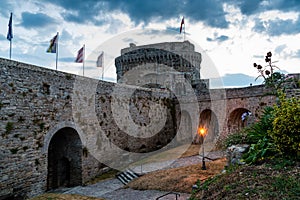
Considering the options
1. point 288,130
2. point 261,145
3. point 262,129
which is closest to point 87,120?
point 262,129

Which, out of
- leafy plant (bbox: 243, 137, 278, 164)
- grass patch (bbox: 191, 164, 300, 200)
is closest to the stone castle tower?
leafy plant (bbox: 243, 137, 278, 164)

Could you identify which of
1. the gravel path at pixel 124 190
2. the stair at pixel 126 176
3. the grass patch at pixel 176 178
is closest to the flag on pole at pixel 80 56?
the stair at pixel 126 176

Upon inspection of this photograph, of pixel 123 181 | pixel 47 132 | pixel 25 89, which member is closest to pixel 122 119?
pixel 123 181

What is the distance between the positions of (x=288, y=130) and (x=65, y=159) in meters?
11.4

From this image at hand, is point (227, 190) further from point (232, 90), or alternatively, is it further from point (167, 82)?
point (167, 82)

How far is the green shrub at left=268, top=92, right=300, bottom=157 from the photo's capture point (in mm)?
6113

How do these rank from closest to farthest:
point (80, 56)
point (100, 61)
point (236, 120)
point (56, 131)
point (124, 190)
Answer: point (124, 190) < point (56, 131) < point (80, 56) < point (100, 61) < point (236, 120)

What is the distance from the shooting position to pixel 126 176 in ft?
44.2

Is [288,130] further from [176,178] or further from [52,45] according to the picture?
[52,45]

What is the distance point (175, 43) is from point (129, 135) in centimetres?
1645

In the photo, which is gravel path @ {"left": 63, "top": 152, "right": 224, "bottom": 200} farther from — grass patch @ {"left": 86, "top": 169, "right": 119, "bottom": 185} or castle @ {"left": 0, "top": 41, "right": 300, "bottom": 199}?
castle @ {"left": 0, "top": 41, "right": 300, "bottom": 199}

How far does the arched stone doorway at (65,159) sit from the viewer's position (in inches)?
524

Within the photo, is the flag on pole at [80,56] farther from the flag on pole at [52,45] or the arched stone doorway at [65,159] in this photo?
the arched stone doorway at [65,159]

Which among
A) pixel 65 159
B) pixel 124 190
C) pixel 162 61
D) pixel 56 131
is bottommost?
pixel 124 190
